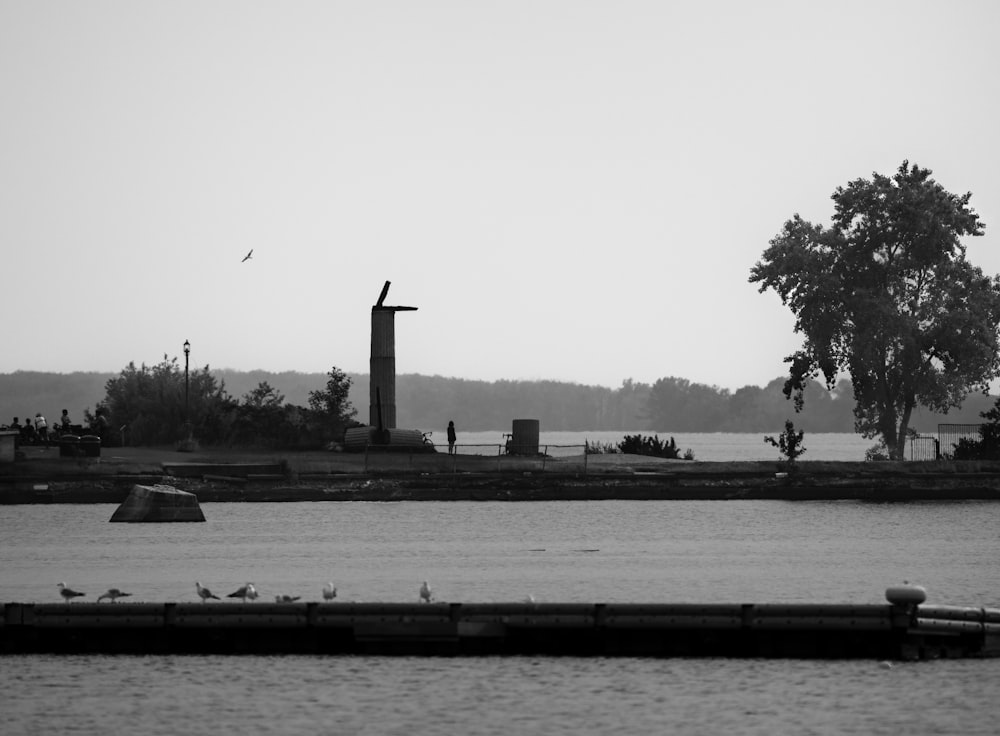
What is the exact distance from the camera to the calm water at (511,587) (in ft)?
72.6

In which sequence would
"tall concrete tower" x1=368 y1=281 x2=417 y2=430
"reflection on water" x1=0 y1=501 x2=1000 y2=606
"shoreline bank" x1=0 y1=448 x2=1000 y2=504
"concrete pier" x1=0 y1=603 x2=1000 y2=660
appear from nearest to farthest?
"concrete pier" x1=0 y1=603 x2=1000 y2=660 < "reflection on water" x1=0 y1=501 x2=1000 y2=606 < "shoreline bank" x1=0 y1=448 x2=1000 y2=504 < "tall concrete tower" x1=368 y1=281 x2=417 y2=430

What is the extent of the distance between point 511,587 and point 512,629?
1260cm

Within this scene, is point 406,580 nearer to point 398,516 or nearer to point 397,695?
point 397,695

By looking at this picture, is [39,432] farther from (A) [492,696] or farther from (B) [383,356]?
(A) [492,696]

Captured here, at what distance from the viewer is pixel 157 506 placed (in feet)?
188

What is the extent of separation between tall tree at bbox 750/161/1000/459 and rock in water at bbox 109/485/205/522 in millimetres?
32655

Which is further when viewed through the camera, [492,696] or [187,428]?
[187,428]

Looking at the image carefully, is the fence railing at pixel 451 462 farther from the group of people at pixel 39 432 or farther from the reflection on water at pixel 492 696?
the reflection on water at pixel 492 696

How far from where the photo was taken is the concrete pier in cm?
2523

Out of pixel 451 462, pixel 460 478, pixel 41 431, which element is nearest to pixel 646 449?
pixel 451 462

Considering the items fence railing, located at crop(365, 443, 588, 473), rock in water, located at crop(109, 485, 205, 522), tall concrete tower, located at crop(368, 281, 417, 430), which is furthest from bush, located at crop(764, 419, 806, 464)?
rock in water, located at crop(109, 485, 205, 522)

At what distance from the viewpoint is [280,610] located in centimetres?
2609

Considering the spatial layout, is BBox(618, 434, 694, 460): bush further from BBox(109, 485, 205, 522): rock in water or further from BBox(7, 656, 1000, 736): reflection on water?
BBox(7, 656, 1000, 736): reflection on water

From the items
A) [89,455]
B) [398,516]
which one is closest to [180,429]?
[89,455]
